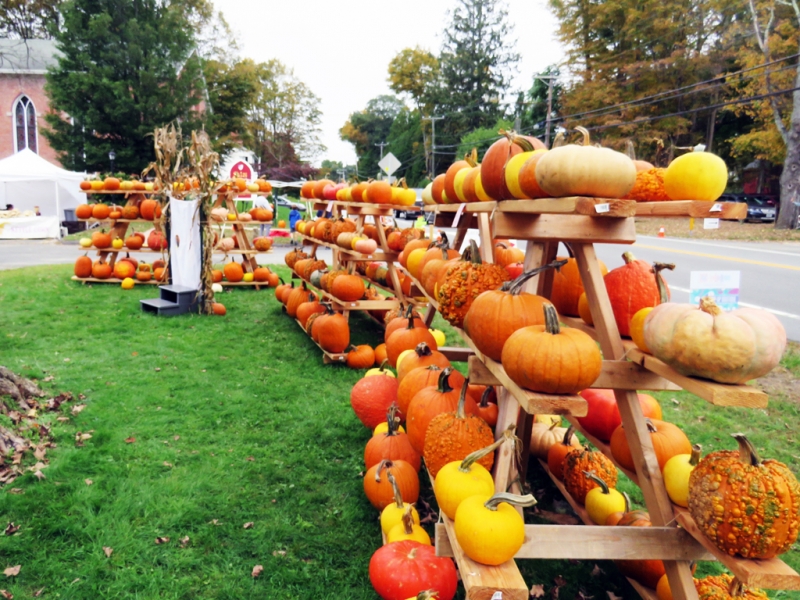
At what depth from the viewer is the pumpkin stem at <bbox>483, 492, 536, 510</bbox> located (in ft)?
6.48

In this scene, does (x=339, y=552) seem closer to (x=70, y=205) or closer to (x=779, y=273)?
(x=779, y=273)

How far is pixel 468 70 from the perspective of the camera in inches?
2164

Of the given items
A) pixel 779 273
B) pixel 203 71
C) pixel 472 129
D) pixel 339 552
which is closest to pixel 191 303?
pixel 339 552

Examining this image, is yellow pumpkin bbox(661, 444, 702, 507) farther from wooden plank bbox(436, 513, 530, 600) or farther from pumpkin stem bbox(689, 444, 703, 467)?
wooden plank bbox(436, 513, 530, 600)

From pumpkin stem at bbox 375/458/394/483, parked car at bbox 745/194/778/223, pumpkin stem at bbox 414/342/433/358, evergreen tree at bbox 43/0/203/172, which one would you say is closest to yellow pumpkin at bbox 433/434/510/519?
pumpkin stem at bbox 375/458/394/483

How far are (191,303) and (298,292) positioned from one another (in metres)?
1.78

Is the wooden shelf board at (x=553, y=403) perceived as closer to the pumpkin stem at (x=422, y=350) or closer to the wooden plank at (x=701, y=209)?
the wooden plank at (x=701, y=209)

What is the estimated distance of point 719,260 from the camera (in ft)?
42.8

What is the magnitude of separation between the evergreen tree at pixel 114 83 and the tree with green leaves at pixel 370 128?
50.7 metres

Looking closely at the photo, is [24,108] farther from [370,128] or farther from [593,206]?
[370,128]

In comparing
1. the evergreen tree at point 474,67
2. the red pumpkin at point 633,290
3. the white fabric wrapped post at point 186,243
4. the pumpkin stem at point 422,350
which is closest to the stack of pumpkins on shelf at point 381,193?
the white fabric wrapped post at point 186,243

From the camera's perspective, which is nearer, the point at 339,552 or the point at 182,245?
the point at 339,552

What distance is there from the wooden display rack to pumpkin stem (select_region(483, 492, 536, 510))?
0.22 m

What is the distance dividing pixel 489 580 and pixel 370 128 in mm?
81461
